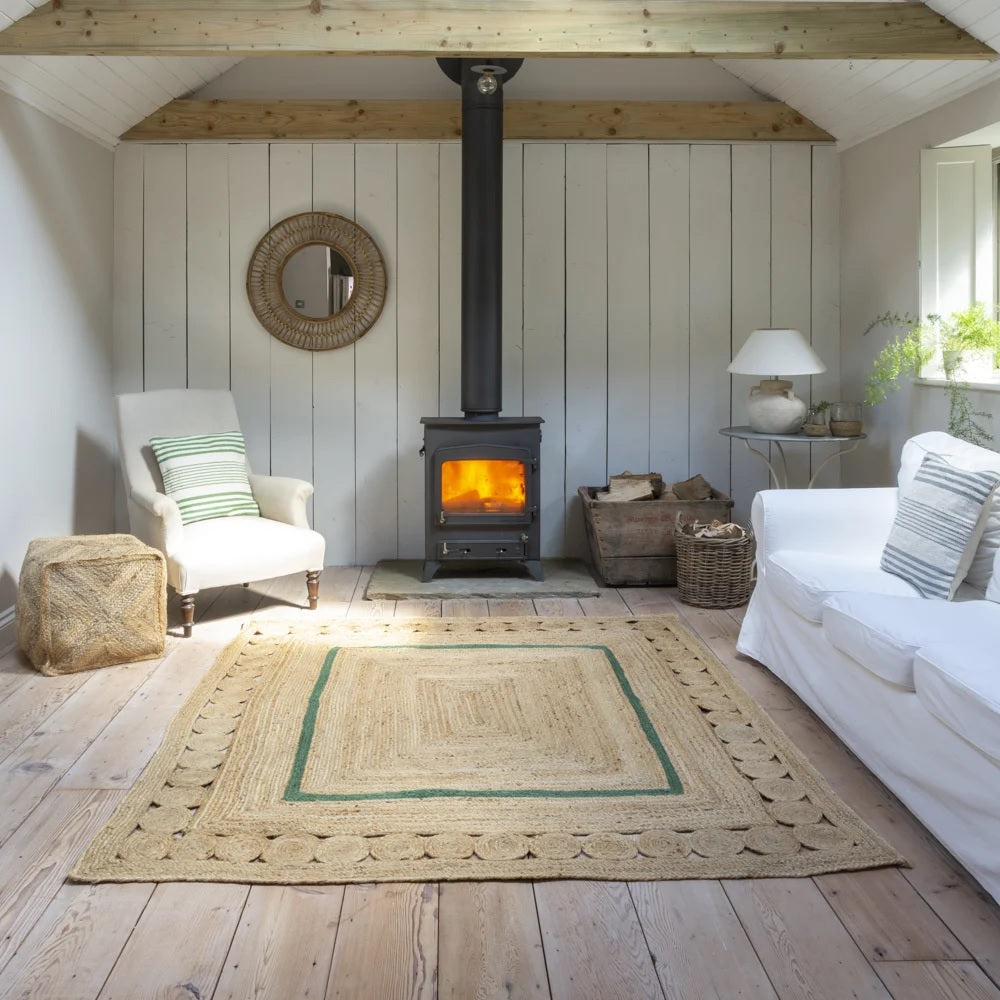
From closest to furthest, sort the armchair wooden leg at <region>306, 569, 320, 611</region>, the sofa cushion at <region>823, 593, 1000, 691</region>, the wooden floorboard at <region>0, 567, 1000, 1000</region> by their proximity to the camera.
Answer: the wooden floorboard at <region>0, 567, 1000, 1000</region> < the sofa cushion at <region>823, 593, 1000, 691</region> < the armchair wooden leg at <region>306, 569, 320, 611</region>

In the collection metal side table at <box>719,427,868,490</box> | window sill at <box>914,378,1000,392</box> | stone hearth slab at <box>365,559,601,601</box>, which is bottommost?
stone hearth slab at <box>365,559,601,601</box>

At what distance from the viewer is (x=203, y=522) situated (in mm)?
4926

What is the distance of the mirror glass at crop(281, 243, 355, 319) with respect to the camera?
225 inches

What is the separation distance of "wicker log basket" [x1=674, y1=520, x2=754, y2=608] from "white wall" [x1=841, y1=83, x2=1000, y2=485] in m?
0.91

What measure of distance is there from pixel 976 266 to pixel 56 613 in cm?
385

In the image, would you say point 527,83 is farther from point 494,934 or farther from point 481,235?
point 494,934

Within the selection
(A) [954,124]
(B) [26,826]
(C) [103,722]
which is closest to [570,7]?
(A) [954,124]

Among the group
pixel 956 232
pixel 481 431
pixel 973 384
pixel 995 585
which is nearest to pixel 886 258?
pixel 956 232

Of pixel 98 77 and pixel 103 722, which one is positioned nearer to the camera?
pixel 103 722

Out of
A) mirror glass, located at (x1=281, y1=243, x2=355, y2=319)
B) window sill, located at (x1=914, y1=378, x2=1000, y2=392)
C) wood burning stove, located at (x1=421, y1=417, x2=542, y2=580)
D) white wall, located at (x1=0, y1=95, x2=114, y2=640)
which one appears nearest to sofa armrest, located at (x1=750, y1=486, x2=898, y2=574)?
window sill, located at (x1=914, y1=378, x2=1000, y2=392)

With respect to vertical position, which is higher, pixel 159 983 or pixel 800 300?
pixel 800 300

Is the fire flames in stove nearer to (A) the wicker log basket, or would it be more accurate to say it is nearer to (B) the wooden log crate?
(B) the wooden log crate

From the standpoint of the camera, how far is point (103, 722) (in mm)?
3443

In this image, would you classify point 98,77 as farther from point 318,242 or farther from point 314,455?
point 314,455
